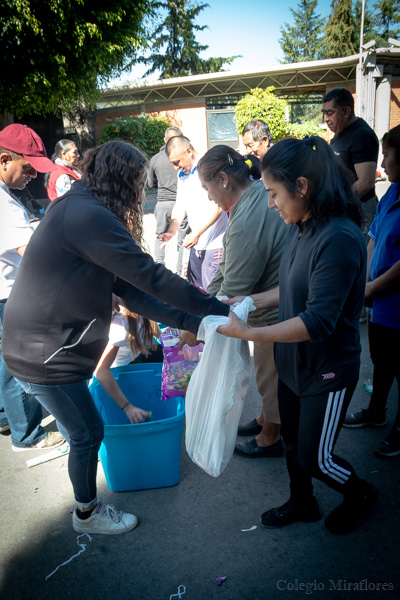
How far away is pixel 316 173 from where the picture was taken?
1.54 meters

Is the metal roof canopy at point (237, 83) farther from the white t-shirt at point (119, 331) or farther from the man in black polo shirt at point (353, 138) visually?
the white t-shirt at point (119, 331)

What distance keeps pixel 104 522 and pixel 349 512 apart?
3.93 feet

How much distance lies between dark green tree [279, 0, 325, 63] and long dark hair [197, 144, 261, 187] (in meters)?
51.3

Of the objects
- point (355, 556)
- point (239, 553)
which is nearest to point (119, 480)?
point (239, 553)

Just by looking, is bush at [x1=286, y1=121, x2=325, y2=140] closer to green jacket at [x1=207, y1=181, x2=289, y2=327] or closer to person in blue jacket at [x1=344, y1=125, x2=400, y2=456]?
person in blue jacket at [x1=344, y1=125, x2=400, y2=456]

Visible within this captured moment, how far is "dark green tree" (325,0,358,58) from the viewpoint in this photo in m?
36.5

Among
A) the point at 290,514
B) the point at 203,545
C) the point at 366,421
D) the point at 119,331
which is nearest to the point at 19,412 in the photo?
the point at 119,331

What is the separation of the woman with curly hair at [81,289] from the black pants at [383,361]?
3.91 ft

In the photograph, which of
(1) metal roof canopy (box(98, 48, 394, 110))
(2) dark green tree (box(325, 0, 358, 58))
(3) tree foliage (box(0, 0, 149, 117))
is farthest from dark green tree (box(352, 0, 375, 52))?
(3) tree foliage (box(0, 0, 149, 117))

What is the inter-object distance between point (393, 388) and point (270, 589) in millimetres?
2000

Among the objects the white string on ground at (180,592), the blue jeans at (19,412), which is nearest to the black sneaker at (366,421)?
the white string on ground at (180,592)

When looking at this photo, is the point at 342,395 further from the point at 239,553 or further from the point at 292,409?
the point at 239,553

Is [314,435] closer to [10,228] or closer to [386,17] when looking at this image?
[10,228]

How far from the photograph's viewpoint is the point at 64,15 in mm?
10375
